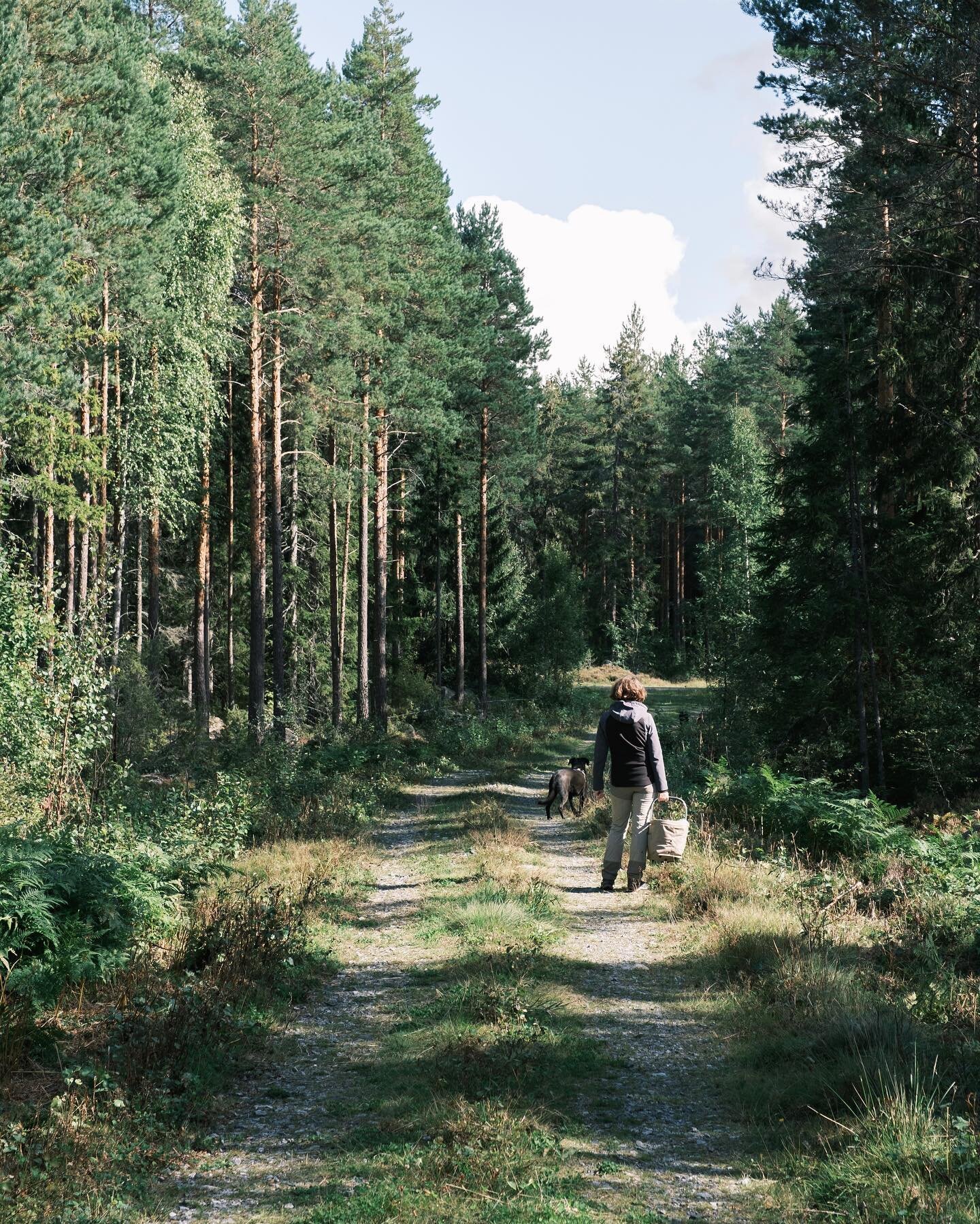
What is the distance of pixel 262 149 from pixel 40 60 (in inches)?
173

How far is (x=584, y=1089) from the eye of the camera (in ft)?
17.0

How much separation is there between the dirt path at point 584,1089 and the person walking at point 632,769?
0.58 m

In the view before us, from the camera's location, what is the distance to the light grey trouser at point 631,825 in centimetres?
948

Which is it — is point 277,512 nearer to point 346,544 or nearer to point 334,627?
point 334,627

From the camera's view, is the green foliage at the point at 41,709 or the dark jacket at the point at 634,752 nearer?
the dark jacket at the point at 634,752

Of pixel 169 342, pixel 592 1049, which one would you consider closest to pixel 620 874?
pixel 592 1049

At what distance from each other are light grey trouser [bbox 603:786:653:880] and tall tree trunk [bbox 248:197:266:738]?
458 inches

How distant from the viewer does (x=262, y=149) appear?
1977cm

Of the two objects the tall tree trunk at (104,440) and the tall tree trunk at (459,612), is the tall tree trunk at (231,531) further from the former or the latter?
the tall tree trunk at (459,612)

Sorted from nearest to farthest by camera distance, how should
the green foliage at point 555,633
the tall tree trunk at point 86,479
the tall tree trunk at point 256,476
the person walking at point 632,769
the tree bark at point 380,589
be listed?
the person walking at point 632,769, the tall tree trunk at point 86,479, the tall tree trunk at point 256,476, the tree bark at point 380,589, the green foliage at point 555,633

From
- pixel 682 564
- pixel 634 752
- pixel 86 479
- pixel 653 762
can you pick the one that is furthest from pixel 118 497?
pixel 682 564

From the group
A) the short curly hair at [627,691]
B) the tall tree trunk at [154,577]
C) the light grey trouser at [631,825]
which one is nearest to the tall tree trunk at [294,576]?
the tall tree trunk at [154,577]

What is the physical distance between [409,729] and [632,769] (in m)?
19.3

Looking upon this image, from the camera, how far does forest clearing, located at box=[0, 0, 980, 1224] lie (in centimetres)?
459
